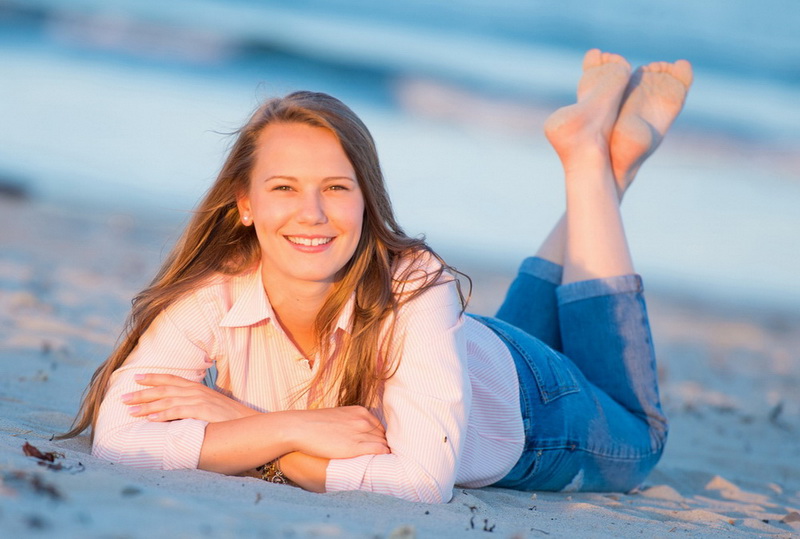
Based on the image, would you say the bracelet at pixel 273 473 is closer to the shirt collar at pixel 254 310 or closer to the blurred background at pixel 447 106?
the shirt collar at pixel 254 310

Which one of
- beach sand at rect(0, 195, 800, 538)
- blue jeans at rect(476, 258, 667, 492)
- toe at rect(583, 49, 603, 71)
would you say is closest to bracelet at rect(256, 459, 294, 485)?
beach sand at rect(0, 195, 800, 538)

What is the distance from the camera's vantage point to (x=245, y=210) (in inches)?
129

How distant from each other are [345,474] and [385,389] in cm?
33

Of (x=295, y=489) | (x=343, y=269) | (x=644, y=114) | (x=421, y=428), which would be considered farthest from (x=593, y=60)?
(x=295, y=489)

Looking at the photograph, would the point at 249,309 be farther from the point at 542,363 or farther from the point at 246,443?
the point at 542,363

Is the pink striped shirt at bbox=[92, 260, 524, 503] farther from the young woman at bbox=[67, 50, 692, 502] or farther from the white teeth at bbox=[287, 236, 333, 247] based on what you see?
the white teeth at bbox=[287, 236, 333, 247]

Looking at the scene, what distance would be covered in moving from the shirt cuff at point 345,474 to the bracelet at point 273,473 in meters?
0.20

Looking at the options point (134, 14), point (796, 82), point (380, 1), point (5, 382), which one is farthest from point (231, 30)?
point (5, 382)

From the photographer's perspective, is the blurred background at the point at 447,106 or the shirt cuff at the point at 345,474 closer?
the shirt cuff at the point at 345,474

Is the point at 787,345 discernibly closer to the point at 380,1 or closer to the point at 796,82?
the point at 796,82

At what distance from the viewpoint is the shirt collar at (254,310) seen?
10.00ft

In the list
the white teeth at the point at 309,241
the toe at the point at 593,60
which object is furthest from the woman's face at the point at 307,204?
the toe at the point at 593,60

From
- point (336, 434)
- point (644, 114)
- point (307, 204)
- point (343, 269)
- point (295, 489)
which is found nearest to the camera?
point (295, 489)

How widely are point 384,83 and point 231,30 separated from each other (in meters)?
4.17
